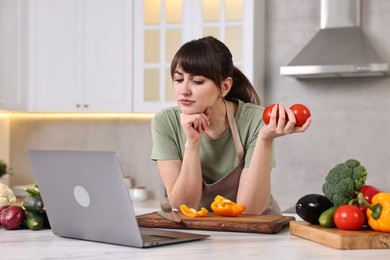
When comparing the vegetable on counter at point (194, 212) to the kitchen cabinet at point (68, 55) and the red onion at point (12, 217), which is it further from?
the kitchen cabinet at point (68, 55)

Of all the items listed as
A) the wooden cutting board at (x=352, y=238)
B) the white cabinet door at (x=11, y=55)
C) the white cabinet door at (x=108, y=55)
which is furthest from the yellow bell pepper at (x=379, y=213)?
the white cabinet door at (x=11, y=55)

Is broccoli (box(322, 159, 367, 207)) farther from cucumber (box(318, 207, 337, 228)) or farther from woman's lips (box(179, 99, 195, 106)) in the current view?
woman's lips (box(179, 99, 195, 106))

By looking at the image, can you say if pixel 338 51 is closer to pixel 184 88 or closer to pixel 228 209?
pixel 184 88

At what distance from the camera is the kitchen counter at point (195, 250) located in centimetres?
163

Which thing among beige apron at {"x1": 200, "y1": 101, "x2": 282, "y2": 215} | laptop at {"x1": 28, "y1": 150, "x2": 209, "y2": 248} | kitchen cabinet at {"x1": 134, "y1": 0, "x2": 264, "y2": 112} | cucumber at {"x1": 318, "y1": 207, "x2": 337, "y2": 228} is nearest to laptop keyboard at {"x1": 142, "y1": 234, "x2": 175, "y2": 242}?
laptop at {"x1": 28, "y1": 150, "x2": 209, "y2": 248}

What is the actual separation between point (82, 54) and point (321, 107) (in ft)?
5.06

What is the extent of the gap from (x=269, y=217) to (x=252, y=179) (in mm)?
357

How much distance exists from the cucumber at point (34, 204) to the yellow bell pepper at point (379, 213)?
888mm

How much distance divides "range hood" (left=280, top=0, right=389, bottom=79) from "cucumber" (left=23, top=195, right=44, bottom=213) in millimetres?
2498

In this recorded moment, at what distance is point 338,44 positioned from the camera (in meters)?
4.32

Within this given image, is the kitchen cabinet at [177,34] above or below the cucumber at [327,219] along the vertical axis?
above

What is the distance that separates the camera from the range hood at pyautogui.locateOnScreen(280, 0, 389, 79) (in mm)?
4188

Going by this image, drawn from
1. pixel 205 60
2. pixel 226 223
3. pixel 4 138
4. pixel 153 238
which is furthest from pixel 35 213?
pixel 4 138

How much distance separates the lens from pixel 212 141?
2.67 meters
